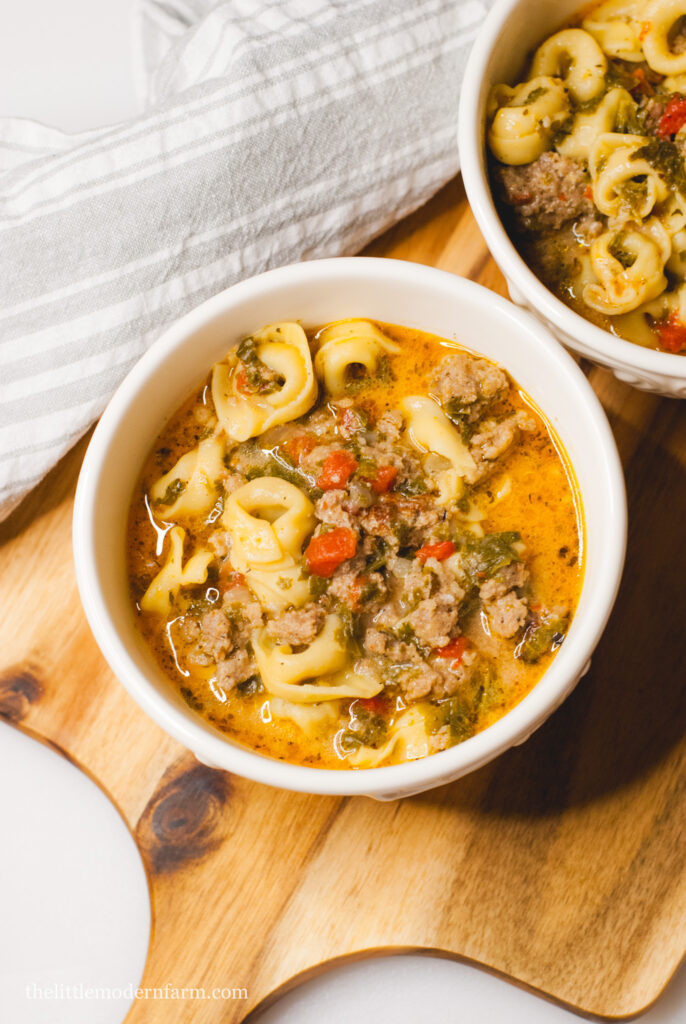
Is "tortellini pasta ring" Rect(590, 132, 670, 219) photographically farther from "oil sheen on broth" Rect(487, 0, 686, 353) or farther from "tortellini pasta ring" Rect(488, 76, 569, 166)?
"tortellini pasta ring" Rect(488, 76, 569, 166)

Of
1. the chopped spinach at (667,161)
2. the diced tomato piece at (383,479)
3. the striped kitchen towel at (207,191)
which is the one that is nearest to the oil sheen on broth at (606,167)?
the chopped spinach at (667,161)

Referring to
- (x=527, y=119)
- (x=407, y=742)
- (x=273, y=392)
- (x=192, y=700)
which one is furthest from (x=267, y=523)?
(x=527, y=119)

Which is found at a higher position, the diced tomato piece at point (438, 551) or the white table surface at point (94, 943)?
→ the diced tomato piece at point (438, 551)

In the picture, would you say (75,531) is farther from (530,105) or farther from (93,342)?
(530,105)

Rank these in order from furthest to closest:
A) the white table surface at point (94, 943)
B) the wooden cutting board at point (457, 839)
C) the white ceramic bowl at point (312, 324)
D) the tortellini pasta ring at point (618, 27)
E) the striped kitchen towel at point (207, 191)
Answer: the white table surface at point (94, 943)
the striped kitchen towel at point (207, 191)
the wooden cutting board at point (457, 839)
the tortellini pasta ring at point (618, 27)
the white ceramic bowl at point (312, 324)

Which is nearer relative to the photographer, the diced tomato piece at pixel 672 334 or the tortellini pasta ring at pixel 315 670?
the tortellini pasta ring at pixel 315 670

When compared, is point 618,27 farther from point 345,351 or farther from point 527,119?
point 345,351

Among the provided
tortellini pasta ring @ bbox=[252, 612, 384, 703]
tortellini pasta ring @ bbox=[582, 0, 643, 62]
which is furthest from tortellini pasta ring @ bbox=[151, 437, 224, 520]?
tortellini pasta ring @ bbox=[582, 0, 643, 62]

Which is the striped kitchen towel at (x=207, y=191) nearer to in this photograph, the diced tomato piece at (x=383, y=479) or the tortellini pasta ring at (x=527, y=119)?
the tortellini pasta ring at (x=527, y=119)
